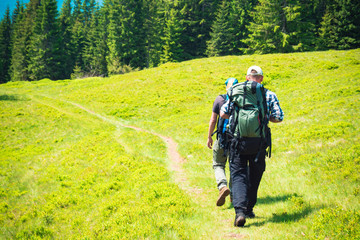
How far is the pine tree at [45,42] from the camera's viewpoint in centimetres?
6388

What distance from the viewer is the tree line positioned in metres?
44.6

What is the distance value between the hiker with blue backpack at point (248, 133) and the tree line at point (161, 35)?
146 ft

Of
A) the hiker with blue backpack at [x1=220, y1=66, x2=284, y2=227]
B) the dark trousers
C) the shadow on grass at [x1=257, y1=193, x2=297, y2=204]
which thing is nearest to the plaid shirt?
the hiker with blue backpack at [x1=220, y1=66, x2=284, y2=227]

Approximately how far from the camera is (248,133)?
4168mm

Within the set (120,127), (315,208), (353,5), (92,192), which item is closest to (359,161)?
(315,208)

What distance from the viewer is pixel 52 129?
18.6 metres

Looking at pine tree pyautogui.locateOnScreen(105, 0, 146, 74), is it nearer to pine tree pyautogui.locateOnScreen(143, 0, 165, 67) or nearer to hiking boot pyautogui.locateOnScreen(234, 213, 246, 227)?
pine tree pyautogui.locateOnScreen(143, 0, 165, 67)

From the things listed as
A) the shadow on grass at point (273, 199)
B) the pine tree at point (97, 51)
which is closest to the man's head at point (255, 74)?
the shadow on grass at point (273, 199)

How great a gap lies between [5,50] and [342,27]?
103m

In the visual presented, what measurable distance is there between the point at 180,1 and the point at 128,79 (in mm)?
43006

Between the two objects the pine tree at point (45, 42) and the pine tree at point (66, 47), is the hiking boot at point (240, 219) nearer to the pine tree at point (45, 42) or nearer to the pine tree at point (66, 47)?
the pine tree at point (45, 42)

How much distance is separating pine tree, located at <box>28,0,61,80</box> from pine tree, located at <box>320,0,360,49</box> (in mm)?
69358

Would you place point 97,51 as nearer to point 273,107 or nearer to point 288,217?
point 273,107

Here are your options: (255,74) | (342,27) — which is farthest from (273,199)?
(342,27)
